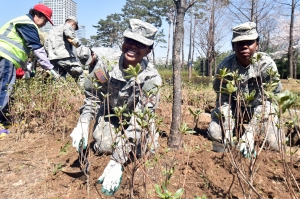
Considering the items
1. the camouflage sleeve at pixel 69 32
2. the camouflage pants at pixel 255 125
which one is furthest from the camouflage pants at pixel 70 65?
the camouflage pants at pixel 255 125

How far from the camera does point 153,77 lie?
2.41m

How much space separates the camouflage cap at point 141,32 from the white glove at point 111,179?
1001 mm

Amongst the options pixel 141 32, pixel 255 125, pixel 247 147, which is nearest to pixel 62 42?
pixel 141 32

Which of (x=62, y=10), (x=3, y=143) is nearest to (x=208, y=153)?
(x=3, y=143)

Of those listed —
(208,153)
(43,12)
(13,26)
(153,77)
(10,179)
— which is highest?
(43,12)

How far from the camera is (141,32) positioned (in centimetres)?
220

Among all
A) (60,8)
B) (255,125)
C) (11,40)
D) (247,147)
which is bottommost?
(247,147)

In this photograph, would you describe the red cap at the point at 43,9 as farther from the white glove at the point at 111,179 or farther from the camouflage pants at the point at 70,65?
the white glove at the point at 111,179

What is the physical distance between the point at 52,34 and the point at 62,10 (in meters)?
2.54

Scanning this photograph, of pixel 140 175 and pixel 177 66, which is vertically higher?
pixel 177 66

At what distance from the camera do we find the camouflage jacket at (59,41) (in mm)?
4770

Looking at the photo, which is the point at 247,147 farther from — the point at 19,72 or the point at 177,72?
the point at 19,72

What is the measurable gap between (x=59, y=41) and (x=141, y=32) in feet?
9.91

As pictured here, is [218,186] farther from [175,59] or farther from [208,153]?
[175,59]
